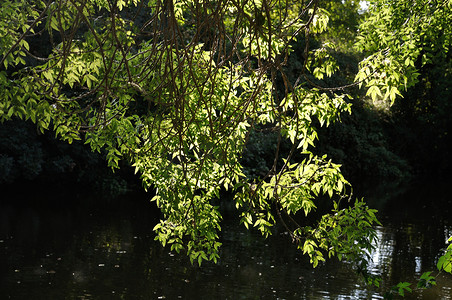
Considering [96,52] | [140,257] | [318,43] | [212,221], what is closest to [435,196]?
[318,43]

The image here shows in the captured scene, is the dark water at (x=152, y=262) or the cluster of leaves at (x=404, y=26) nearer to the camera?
the dark water at (x=152, y=262)

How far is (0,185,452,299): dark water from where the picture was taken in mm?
9031

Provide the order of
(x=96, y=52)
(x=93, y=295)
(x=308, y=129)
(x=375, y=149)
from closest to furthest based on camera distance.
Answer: (x=96, y=52) < (x=308, y=129) < (x=93, y=295) < (x=375, y=149)

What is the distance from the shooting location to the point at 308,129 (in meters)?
5.16

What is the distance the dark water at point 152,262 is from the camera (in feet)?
29.6

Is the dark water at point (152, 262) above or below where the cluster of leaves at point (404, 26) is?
below

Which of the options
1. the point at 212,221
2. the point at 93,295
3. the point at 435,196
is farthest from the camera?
the point at 435,196

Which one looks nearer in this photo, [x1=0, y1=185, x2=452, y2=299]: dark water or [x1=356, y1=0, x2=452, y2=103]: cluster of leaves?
[x1=0, y1=185, x2=452, y2=299]: dark water

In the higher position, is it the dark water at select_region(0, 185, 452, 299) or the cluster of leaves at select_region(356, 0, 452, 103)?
the cluster of leaves at select_region(356, 0, 452, 103)

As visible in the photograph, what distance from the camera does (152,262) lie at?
10.5 m

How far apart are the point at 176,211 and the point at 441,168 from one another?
25332 millimetres

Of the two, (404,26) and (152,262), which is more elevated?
(404,26)

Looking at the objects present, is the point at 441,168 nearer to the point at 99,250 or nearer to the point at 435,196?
the point at 435,196

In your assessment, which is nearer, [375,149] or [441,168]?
[375,149]
